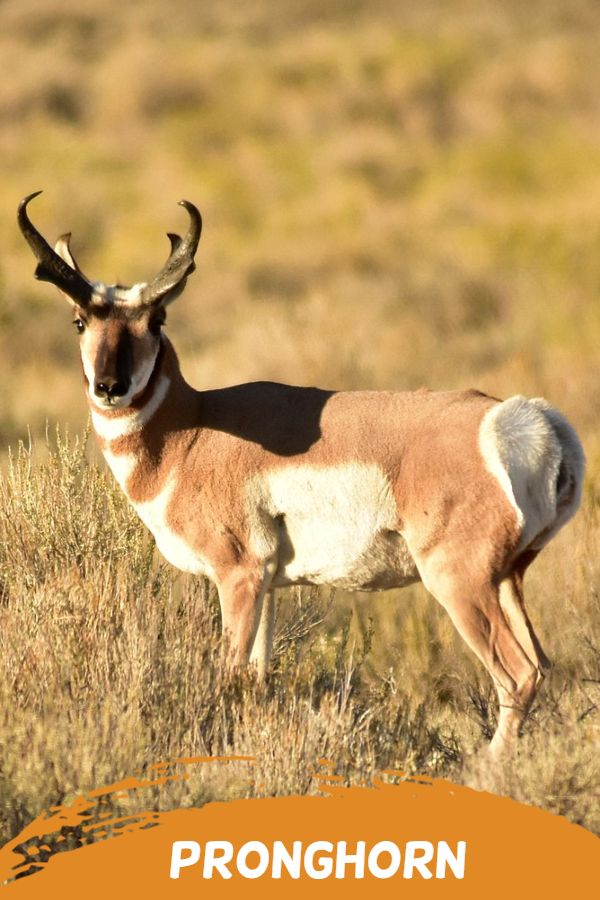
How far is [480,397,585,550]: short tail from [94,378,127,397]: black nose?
59.8 inches

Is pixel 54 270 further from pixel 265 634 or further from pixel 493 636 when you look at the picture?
pixel 493 636

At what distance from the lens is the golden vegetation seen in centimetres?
545

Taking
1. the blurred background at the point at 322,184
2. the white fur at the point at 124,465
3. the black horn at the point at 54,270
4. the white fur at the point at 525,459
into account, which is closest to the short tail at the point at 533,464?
the white fur at the point at 525,459

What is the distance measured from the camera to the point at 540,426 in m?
5.70

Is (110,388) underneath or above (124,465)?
above

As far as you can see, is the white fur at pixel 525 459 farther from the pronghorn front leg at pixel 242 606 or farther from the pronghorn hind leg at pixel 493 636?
the pronghorn front leg at pixel 242 606

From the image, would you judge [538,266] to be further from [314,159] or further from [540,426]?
[540,426]

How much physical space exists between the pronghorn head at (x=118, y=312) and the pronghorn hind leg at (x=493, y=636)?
5.03 ft

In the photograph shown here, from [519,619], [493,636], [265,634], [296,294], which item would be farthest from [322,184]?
[493,636]

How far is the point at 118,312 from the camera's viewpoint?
5941 mm

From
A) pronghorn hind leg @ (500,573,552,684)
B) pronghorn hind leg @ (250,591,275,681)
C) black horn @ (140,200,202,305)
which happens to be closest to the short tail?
pronghorn hind leg @ (500,573,552,684)

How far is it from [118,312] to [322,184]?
3144 cm

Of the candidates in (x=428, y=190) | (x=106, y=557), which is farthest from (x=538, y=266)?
(x=106, y=557)

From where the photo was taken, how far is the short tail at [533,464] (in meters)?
5.58
